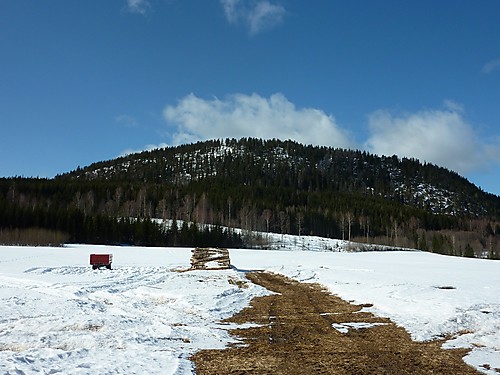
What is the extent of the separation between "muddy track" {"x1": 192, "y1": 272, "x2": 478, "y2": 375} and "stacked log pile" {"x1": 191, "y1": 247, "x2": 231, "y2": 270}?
1999 cm

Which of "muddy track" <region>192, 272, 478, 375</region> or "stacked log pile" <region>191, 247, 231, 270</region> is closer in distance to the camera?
"muddy track" <region>192, 272, 478, 375</region>

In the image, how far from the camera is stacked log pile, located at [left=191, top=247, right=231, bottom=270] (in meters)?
34.9

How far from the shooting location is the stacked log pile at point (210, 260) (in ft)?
114

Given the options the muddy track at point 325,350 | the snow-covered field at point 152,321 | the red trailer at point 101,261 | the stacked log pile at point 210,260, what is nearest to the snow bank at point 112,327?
the snow-covered field at point 152,321

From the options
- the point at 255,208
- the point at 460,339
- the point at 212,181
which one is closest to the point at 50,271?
the point at 460,339

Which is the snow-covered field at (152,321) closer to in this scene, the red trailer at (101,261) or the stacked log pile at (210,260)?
the stacked log pile at (210,260)

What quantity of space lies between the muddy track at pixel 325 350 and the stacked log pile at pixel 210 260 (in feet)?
65.6

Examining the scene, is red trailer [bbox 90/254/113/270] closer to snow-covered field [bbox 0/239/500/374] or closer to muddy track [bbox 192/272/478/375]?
snow-covered field [bbox 0/239/500/374]

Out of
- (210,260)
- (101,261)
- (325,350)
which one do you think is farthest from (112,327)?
(101,261)

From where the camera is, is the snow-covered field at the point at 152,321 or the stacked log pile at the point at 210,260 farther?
the stacked log pile at the point at 210,260

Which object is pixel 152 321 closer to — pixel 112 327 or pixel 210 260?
pixel 112 327

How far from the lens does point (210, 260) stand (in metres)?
35.9

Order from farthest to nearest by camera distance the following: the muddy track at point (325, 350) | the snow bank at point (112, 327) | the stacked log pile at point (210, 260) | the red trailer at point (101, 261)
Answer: the red trailer at point (101, 261) < the stacked log pile at point (210, 260) < the muddy track at point (325, 350) < the snow bank at point (112, 327)

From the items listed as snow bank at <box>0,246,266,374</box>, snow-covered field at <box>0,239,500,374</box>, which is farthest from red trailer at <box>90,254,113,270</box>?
snow bank at <box>0,246,266,374</box>
